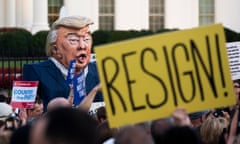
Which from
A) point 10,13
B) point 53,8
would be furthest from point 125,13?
point 10,13

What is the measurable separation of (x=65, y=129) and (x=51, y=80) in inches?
257

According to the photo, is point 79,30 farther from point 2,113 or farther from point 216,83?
point 216,83

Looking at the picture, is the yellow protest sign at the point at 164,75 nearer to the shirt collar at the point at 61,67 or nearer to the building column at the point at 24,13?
the shirt collar at the point at 61,67

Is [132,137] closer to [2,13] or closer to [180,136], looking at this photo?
[180,136]

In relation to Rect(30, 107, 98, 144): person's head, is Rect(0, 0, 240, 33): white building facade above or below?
below

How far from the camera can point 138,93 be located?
6145 millimetres

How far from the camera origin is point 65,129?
429cm

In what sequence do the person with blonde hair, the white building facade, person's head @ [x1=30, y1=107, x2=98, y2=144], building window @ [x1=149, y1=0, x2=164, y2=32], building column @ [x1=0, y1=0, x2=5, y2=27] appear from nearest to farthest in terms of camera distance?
person's head @ [x1=30, y1=107, x2=98, y2=144] < the person with blonde hair < the white building facade < building column @ [x1=0, y1=0, x2=5, y2=27] < building window @ [x1=149, y1=0, x2=164, y2=32]

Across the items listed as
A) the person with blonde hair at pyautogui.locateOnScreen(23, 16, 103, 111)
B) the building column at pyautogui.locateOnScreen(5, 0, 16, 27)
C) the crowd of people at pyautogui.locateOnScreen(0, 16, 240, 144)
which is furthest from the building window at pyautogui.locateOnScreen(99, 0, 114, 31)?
the person with blonde hair at pyautogui.locateOnScreen(23, 16, 103, 111)

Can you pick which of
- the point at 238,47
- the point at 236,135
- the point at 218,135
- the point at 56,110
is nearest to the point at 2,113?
the point at 218,135

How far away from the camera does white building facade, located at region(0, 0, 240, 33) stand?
32.3 meters

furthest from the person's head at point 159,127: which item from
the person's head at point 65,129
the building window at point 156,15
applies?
the building window at point 156,15

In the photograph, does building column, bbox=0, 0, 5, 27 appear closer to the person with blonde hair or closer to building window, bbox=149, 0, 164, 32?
building window, bbox=149, 0, 164, 32

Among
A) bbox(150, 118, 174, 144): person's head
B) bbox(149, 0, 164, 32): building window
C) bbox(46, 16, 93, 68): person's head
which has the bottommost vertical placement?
bbox(149, 0, 164, 32): building window
